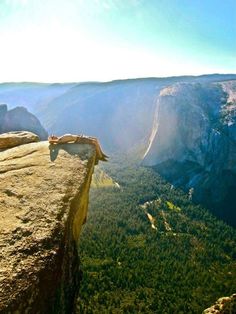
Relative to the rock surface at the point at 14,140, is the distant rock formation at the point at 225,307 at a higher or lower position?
lower

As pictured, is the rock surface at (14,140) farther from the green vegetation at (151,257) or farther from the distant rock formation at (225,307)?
the green vegetation at (151,257)

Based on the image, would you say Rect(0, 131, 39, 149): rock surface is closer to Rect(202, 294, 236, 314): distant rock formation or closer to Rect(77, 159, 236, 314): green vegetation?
Rect(202, 294, 236, 314): distant rock formation

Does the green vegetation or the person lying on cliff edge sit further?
the green vegetation

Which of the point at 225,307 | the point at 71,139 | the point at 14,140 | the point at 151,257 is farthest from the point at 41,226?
the point at 151,257

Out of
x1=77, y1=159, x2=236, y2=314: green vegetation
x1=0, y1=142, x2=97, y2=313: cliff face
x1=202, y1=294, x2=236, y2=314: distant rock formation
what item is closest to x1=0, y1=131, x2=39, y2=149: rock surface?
x1=0, y1=142, x2=97, y2=313: cliff face

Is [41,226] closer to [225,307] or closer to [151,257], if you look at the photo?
[225,307]

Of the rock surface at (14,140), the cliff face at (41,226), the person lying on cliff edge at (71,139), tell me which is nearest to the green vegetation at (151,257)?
the rock surface at (14,140)
